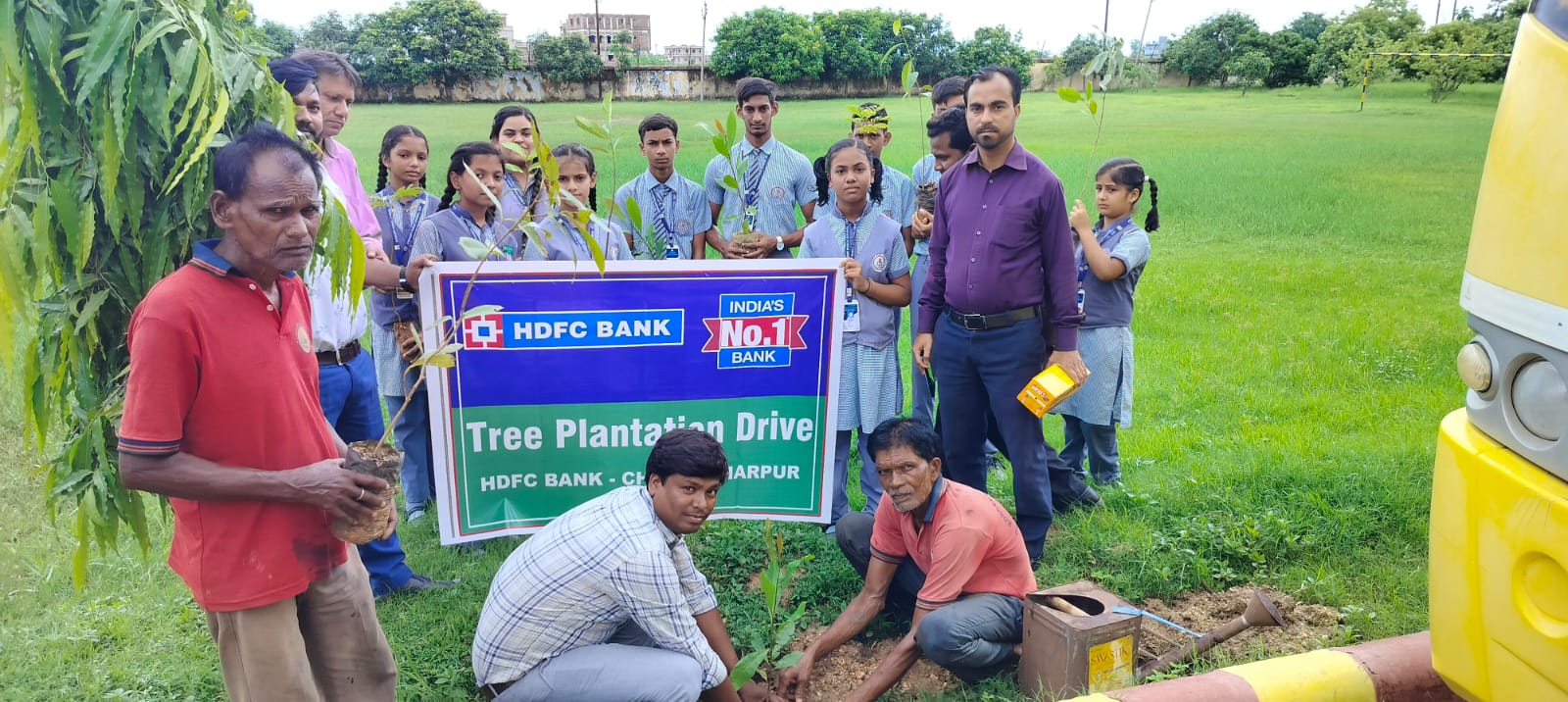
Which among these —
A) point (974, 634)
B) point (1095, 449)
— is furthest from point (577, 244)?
point (1095, 449)

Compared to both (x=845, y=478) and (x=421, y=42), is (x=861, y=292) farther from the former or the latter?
(x=421, y=42)

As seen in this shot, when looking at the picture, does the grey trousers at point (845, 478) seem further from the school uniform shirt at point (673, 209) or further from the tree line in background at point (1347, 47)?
the tree line in background at point (1347, 47)

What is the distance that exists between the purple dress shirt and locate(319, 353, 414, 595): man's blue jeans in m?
2.46

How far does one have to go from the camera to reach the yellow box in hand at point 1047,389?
4.03 meters

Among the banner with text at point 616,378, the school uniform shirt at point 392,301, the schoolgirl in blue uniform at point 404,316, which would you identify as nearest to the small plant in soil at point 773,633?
the banner with text at point 616,378

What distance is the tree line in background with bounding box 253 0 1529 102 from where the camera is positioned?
2136 centimetres

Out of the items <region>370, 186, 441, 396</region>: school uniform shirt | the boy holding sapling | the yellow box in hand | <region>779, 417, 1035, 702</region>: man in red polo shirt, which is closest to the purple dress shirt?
the yellow box in hand

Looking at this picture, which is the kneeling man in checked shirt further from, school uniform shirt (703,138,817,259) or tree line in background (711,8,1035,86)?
tree line in background (711,8,1035,86)

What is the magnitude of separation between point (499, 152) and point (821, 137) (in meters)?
15.9

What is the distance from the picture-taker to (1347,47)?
28609 millimetres

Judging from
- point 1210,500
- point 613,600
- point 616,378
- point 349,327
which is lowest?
point 1210,500

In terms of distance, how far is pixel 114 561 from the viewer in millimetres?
4461

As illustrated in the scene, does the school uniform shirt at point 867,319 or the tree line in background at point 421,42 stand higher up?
the tree line in background at point 421,42

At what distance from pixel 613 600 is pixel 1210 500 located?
3.16 meters
